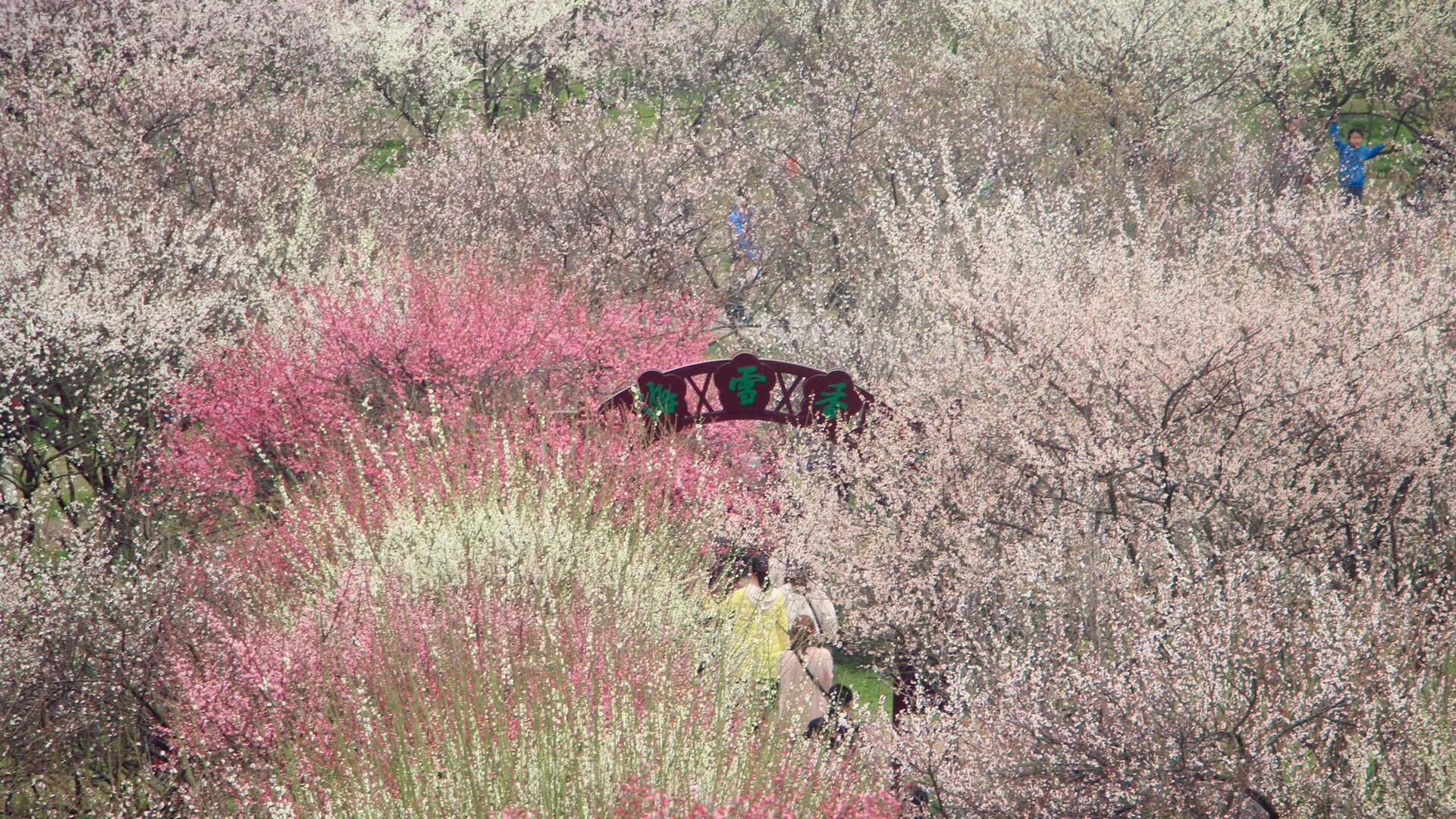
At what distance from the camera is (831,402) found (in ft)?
38.5

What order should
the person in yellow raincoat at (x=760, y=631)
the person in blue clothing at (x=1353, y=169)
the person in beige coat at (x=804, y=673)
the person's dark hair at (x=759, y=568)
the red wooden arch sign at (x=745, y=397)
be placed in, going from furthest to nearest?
1. the person in blue clothing at (x=1353, y=169)
2. the red wooden arch sign at (x=745, y=397)
3. the person's dark hair at (x=759, y=568)
4. the person in yellow raincoat at (x=760, y=631)
5. the person in beige coat at (x=804, y=673)

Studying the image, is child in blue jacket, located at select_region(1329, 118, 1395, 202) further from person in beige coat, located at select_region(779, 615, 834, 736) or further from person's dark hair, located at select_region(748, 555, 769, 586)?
person in beige coat, located at select_region(779, 615, 834, 736)

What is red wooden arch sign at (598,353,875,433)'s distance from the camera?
11.6m

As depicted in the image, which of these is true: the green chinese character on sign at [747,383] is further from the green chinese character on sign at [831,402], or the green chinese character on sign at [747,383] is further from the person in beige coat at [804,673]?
the person in beige coat at [804,673]

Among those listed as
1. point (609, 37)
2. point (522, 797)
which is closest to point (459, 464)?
point (522, 797)

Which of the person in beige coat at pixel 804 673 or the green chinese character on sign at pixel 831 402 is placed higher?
the green chinese character on sign at pixel 831 402

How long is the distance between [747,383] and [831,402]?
0.78 meters

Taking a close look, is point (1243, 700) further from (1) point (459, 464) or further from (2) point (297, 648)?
(1) point (459, 464)

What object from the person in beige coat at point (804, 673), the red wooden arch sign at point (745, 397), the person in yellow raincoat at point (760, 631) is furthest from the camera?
the red wooden arch sign at point (745, 397)

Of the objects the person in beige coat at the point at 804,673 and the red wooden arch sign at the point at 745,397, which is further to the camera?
the red wooden arch sign at the point at 745,397

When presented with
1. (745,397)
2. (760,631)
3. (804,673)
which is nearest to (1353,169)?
(745,397)

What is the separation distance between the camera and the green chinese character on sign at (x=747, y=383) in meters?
11.7

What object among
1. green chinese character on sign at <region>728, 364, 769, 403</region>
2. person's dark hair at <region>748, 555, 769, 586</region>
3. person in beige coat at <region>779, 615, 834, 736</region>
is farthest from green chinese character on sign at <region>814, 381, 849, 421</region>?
person in beige coat at <region>779, 615, 834, 736</region>

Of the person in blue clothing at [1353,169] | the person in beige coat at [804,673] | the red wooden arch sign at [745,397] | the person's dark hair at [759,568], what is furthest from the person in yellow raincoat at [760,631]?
the person in blue clothing at [1353,169]
